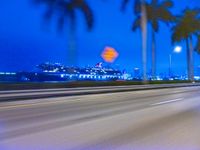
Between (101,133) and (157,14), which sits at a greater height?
(157,14)

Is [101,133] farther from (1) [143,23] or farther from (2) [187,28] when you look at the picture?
(2) [187,28]

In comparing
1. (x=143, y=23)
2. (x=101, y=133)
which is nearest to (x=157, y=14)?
(x=143, y=23)

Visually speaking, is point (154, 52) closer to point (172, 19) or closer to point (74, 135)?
point (172, 19)

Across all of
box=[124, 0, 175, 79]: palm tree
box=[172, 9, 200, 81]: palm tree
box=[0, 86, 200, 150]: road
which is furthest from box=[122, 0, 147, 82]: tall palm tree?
box=[0, 86, 200, 150]: road

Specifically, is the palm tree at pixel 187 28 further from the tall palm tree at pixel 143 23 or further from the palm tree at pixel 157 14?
the tall palm tree at pixel 143 23

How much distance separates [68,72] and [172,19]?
21845 mm

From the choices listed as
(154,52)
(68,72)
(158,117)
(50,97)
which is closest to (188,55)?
(154,52)

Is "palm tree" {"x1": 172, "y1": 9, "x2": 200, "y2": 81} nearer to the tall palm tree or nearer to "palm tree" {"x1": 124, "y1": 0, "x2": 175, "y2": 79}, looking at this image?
"palm tree" {"x1": 124, "y1": 0, "x2": 175, "y2": 79}

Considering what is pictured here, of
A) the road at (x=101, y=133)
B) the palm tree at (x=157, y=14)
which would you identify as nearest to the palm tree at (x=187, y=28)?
the palm tree at (x=157, y=14)

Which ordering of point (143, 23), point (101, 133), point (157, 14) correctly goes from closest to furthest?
point (101, 133) → point (143, 23) → point (157, 14)

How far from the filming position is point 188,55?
268 feet

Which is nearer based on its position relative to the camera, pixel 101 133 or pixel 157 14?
pixel 101 133

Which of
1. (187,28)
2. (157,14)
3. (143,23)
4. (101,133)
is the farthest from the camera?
(187,28)

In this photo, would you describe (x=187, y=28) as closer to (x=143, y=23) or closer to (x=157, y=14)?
(x=157, y=14)
